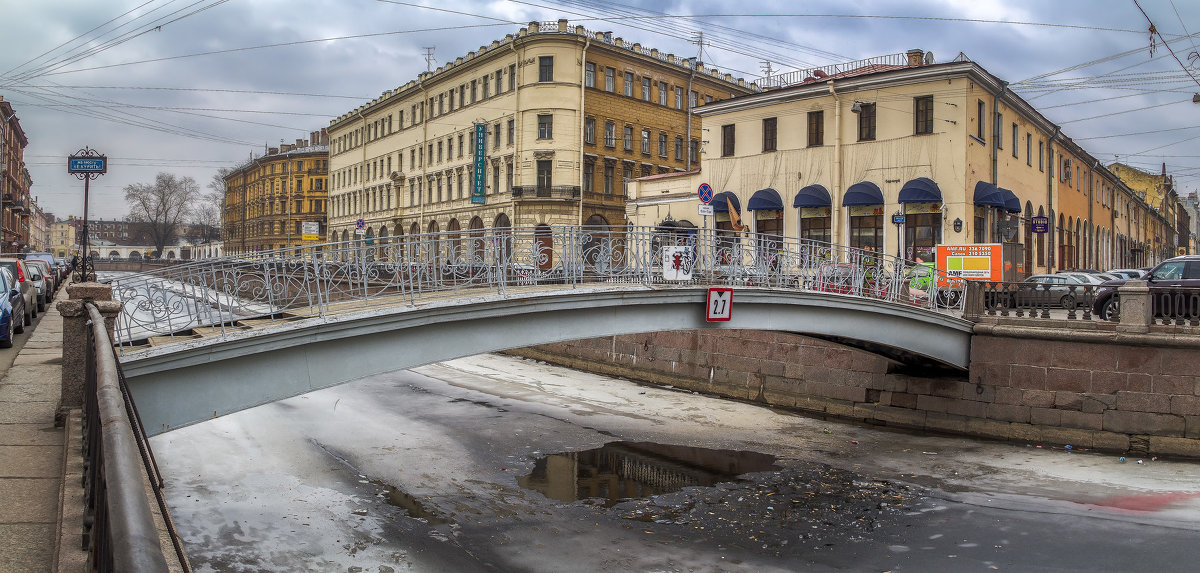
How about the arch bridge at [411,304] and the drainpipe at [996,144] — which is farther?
the drainpipe at [996,144]

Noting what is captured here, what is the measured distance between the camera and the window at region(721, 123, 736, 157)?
108ft

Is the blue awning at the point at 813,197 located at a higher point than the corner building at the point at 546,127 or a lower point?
lower

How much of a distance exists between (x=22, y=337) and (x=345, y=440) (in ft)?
25.2

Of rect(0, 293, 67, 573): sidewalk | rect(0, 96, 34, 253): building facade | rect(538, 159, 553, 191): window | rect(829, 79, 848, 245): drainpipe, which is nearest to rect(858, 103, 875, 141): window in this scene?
rect(829, 79, 848, 245): drainpipe

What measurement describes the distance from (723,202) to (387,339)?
991 inches

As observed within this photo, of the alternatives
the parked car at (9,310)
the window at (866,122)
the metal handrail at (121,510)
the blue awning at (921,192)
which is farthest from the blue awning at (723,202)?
the metal handrail at (121,510)

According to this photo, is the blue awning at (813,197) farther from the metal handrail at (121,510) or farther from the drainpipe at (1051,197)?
the metal handrail at (121,510)

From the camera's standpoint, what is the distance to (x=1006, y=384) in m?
17.3

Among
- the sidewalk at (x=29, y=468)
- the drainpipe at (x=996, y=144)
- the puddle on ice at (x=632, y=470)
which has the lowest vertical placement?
the puddle on ice at (x=632, y=470)

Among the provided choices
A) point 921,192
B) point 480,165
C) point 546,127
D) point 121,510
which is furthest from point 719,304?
point 480,165

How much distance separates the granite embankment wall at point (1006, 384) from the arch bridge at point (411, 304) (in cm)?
455

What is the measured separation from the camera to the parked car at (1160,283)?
16.8 metres

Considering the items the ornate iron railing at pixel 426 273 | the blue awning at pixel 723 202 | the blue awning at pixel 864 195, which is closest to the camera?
the ornate iron railing at pixel 426 273

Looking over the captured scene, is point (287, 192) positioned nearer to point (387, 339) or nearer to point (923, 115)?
point (923, 115)
